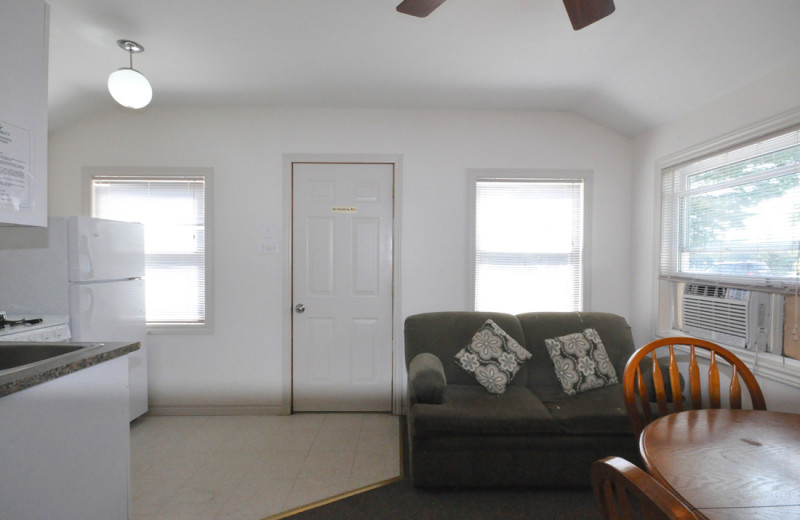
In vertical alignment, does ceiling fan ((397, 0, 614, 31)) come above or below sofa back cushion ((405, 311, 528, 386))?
above

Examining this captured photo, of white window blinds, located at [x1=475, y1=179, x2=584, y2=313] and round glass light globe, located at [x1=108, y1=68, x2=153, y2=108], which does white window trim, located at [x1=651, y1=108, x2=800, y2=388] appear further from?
round glass light globe, located at [x1=108, y1=68, x2=153, y2=108]

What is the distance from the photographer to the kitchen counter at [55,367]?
1.06 metres

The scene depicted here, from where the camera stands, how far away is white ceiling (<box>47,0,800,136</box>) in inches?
80.5

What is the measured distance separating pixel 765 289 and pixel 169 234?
13.6 ft

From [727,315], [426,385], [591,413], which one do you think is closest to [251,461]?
[426,385]

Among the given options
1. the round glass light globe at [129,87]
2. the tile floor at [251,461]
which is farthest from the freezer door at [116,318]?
the round glass light globe at [129,87]

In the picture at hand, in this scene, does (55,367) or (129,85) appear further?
(129,85)

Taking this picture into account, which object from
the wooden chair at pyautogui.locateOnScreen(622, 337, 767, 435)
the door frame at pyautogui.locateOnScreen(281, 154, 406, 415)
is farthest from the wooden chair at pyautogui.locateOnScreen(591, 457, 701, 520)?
the door frame at pyautogui.locateOnScreen(281, 154, 406, 415)

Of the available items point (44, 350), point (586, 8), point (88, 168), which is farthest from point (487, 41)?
point (88, 168)

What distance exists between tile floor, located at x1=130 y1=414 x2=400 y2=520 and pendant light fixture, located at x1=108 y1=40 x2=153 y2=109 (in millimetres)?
2266

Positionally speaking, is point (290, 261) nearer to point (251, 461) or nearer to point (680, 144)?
point (251, 461)

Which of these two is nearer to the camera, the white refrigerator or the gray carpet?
the gray carpet

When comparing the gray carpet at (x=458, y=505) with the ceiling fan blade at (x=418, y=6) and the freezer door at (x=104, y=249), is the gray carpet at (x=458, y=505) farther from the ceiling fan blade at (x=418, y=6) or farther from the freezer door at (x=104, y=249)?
the ceiling fan blade at (x=418, y=6)

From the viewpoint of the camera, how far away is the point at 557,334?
2.93m
